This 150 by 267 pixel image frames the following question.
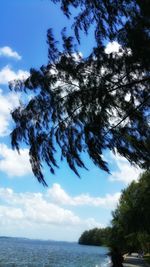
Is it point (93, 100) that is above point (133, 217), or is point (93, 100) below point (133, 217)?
below

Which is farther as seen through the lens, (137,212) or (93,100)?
(137,212)

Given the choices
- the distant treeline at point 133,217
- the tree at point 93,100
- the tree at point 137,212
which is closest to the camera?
the tree at point 93,100

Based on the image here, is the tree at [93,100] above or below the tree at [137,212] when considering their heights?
below

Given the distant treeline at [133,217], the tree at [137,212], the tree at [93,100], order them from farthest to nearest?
the distant treeline at [133,217], the tree at [137,212], the tree at [93,100]

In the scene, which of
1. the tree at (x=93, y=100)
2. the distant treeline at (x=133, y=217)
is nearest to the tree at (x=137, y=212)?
the distant treeline at (x=133, y=217)

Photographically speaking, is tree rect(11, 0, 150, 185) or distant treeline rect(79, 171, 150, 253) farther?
distant treeline rect(79, 171, 150, 253)

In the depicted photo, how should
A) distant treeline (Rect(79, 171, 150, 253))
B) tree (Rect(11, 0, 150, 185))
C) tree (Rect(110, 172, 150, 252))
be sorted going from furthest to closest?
distant treeline (Rect(79, 171, 150, 253)), tree (Rect(110, 172, 150, 252)), tree (Rect(11, 0, 150, 185))

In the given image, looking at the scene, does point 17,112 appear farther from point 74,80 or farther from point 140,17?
point 140,17

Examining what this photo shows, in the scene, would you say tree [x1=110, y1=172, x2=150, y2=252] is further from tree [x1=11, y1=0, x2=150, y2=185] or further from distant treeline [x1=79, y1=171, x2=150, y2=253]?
tree [x1=11, y1=0, x2=150, y2=185]

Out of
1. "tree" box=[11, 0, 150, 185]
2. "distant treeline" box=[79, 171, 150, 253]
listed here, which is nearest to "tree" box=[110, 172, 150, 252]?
"distant treeline" box=[79, 171, 150, 253]

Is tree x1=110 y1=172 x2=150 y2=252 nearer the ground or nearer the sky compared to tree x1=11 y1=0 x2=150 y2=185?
nearer the sky

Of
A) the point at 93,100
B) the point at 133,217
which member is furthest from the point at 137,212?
the point at 93,100

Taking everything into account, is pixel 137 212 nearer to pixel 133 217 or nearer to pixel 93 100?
pixel 133 217

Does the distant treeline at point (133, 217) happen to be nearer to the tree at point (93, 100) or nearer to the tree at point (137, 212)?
the tree at point (137, 212)
